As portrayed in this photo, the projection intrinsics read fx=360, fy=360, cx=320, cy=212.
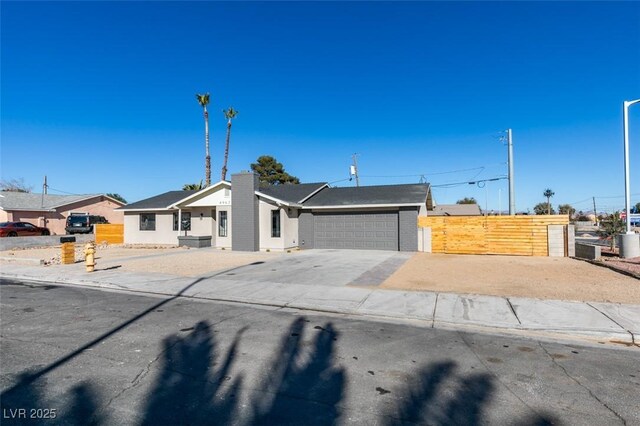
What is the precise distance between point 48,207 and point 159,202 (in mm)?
19228

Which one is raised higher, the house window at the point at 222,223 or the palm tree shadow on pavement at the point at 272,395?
the house window at the point at 222,223

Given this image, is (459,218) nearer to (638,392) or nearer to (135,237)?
(638,392)

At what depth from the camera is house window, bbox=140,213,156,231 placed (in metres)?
25.6

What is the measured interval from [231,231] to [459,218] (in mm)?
13060

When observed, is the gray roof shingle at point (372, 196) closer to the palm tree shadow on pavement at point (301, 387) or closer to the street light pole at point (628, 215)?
the street light pole at point (628, 215)

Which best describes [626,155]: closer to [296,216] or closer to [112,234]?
[296,216]

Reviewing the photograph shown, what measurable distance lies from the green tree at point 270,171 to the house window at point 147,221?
22.6 metres

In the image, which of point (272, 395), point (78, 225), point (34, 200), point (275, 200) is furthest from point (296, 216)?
point (34, 200)

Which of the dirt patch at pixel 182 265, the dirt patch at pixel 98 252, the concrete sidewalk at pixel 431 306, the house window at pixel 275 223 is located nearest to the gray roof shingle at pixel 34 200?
the dirt patch at pixel 98 252

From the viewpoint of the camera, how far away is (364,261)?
15.7 metres

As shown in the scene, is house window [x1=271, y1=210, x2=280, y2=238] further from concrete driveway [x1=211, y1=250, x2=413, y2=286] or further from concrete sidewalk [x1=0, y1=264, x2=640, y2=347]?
concrete sidewalk [x1=0, y1=264, x2=640, y2=347]

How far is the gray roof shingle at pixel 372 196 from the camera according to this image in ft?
68.2

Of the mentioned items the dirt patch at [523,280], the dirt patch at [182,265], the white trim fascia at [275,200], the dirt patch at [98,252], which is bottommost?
the dirt patch at [523,280]

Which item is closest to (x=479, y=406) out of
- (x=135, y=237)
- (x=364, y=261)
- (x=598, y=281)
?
(x=598, y=281)
